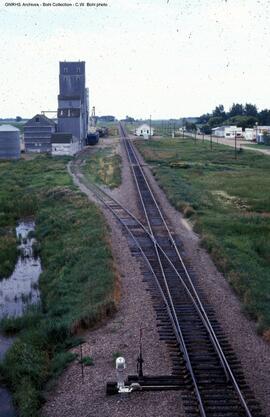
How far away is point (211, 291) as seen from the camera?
17.0 meters

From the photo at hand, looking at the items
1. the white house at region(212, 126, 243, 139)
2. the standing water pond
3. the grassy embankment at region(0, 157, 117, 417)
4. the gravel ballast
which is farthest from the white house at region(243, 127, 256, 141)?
the gravel ballast

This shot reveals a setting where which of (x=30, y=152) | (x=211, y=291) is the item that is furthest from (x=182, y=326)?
(x=30, y=152)

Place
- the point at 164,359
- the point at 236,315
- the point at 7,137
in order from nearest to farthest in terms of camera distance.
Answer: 1. the point at 164,359
2. the point at 236,315
3. the point at 7,137

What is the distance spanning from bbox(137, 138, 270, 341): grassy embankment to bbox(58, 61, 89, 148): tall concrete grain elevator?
21.2 meters

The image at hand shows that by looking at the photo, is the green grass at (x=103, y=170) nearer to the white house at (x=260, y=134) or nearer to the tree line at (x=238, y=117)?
the white house at (x=260, y=134)

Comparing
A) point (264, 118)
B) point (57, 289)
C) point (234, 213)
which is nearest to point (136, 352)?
point (57, 289)

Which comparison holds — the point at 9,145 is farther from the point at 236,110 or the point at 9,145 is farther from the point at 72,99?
the point at 236,110

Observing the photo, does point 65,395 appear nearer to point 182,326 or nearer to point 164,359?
point 164,359

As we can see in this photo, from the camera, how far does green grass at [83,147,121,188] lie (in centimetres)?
4379

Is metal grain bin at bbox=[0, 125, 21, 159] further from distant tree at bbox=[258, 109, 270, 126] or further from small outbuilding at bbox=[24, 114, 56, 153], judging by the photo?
distant tree at bbox=[258, 109, 270, 126]

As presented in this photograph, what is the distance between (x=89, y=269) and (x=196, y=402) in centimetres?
944

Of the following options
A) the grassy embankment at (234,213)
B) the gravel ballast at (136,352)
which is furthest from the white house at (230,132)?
the gravel ballast at (136,352)

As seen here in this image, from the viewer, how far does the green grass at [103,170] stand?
4379 centimetres

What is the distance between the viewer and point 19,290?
20.2 meters
